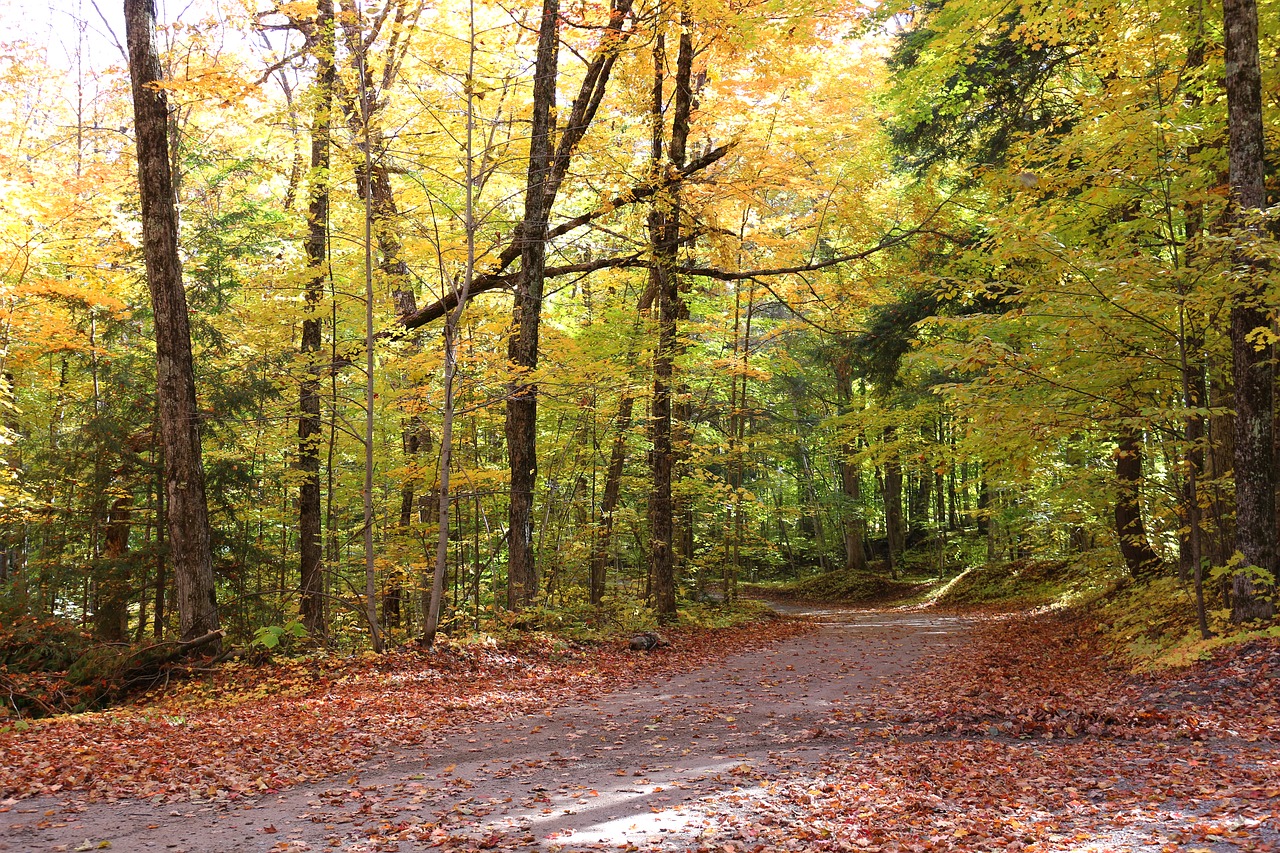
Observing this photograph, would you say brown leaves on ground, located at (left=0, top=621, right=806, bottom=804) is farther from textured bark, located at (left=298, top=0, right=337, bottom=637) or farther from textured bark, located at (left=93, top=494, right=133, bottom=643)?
textured bark, located at (left=93, top=494, right=133, bottom=643)

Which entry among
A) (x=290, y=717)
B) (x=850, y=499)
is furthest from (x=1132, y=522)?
(x=850, y=499)

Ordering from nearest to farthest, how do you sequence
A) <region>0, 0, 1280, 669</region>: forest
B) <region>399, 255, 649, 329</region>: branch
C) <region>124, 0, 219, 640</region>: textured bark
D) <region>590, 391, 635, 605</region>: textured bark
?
<region>0, 0, 1280, 669</region>: forest → <region>124, 0, 219, 640</region>: textured bark → <region>399, 255, 649, 329</region>: branch → <region>590, 391, 635, 605</region>: textured bark

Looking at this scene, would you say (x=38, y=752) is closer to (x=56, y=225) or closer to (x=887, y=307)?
(x=56, y=225)

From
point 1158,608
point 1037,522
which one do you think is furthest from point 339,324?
point 1037,522

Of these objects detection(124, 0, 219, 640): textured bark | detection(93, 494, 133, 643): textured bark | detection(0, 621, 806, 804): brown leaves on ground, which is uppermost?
detection(124, 0, 219, 640): textured bark

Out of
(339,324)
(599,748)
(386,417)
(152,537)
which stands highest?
(339,324)

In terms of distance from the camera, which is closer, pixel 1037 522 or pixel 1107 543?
pixel 1107 543

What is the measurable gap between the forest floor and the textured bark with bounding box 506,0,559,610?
109 inches

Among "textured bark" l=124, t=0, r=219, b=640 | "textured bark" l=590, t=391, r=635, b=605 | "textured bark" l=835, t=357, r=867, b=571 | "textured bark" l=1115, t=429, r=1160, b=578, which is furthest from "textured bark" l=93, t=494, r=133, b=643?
"textured bark" l=835, t=357, r=867, b=571

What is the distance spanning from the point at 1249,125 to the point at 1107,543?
35.2ft

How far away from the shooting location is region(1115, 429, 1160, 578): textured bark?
12.3 m

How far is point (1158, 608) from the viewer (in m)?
10.9

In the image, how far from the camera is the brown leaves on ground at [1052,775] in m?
4.06

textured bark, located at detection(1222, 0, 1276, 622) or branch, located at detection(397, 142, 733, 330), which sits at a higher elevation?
branch, located at detection(397, 142, 733, 330)
